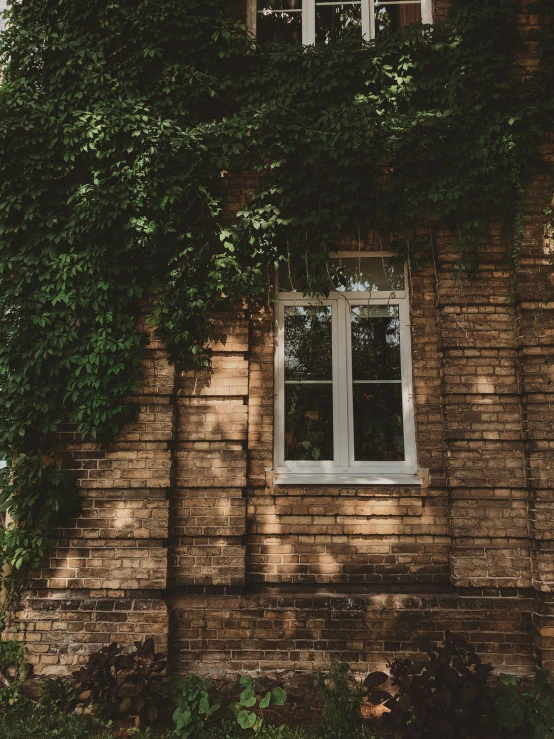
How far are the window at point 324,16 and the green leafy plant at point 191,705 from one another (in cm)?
608

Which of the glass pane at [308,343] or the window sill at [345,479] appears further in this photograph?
the glass pane at [308,343]

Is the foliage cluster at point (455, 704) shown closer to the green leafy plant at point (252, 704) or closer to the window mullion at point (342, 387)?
the green leafy plant at point (252, 704)

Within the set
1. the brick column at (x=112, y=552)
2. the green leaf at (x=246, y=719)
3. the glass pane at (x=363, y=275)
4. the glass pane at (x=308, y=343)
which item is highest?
the glass pane at (x=363, y=275)

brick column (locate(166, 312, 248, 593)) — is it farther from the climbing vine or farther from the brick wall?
the climbing vine

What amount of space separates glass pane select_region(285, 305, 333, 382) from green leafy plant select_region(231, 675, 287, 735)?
2.60m

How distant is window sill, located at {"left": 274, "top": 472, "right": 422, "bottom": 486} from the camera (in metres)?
4.57

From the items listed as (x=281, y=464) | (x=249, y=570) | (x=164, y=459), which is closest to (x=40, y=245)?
(x=164, y=459)

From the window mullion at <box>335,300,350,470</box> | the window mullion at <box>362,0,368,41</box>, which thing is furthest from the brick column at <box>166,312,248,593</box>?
the window mullion at <box>362,0,368,41</box>

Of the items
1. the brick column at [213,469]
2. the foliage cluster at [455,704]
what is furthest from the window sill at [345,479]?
the foliage cluster at [455,704]

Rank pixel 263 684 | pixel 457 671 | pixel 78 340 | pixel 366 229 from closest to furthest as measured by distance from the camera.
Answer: pixel 457 671 < pixel 263 684 < pixel 78 340 < pixel 366 229

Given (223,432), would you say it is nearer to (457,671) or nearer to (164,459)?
(164,459)

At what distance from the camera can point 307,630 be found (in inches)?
170

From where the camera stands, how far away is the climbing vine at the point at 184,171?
14.6 feet

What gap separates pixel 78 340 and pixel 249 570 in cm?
256
